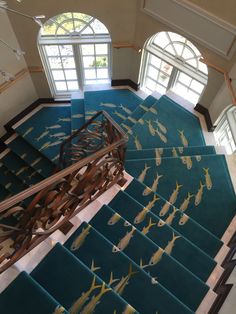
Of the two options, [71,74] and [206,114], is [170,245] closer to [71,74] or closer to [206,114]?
[206,114]

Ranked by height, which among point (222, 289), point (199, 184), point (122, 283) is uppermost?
point (199, 184)

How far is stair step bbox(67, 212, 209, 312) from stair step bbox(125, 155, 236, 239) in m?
1.20

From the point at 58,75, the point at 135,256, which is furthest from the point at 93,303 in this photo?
the point at 58,75

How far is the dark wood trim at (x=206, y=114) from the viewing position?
5645 millimetres

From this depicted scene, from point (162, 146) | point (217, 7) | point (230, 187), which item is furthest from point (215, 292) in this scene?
point (217, 7)

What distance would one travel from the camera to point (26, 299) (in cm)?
237

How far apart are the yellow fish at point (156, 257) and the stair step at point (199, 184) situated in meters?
1.22

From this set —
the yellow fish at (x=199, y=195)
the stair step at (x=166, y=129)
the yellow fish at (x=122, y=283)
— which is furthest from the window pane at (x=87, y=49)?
the yellow fish at (x=122, y=283)

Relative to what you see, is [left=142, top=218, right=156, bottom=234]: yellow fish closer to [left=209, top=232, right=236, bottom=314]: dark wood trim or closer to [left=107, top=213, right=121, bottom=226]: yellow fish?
[left=107, top=213, right=121, bottom=226]: yellow fish

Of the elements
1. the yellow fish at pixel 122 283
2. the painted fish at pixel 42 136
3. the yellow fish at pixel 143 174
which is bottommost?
the yellow fish at pixel 122 283

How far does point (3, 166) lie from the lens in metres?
6.35

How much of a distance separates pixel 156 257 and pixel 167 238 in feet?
1.26

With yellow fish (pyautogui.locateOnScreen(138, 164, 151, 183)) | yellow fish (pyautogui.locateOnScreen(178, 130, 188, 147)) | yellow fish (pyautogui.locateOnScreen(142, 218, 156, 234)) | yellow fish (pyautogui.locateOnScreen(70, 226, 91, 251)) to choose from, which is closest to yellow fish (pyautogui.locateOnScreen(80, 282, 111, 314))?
yellow fish (pyautogui.locateOnScreen(70, 226, 91, 251))

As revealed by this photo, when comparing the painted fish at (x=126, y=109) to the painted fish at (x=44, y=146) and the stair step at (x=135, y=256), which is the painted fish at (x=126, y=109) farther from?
the stair step at (x=135, y=256)
